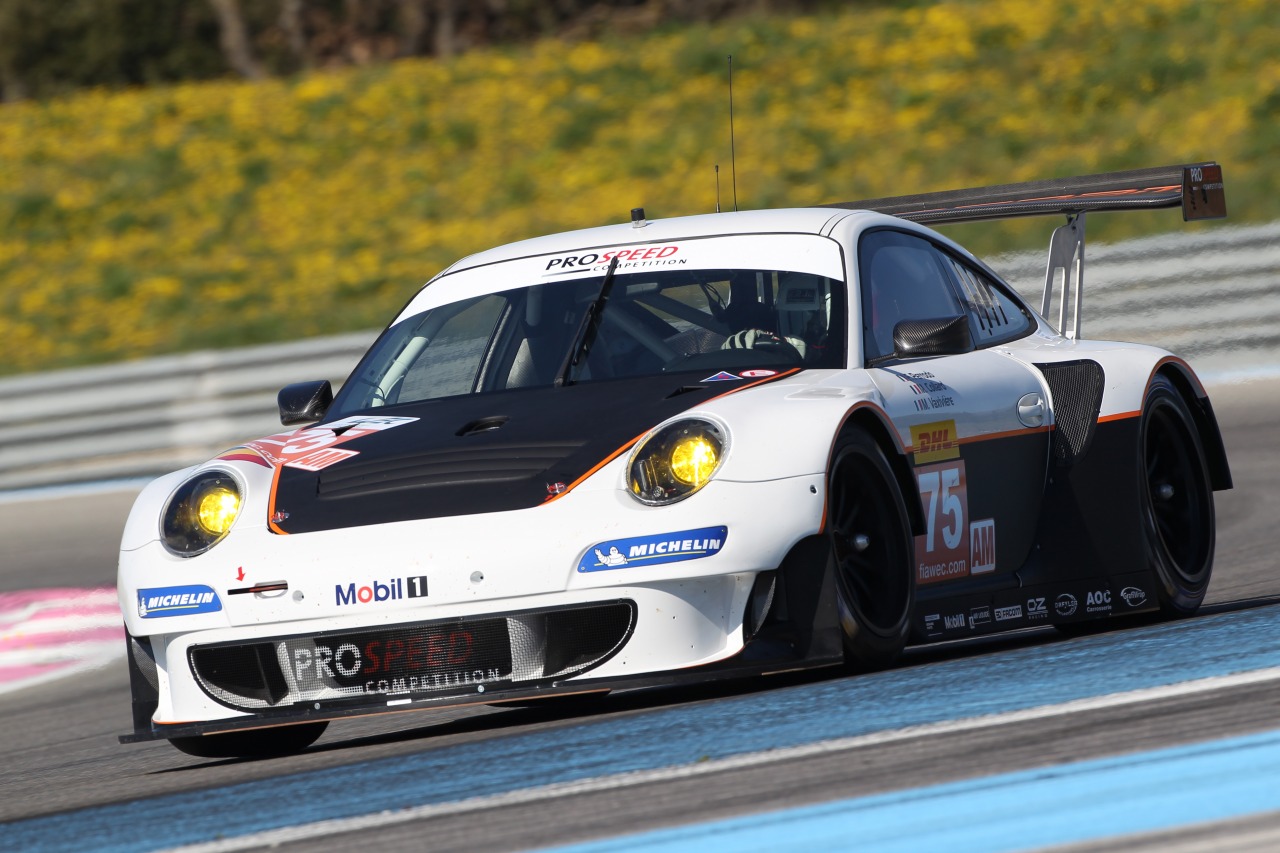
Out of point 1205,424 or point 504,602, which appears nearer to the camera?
point 504,602

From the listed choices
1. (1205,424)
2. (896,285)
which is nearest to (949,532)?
(896,285)

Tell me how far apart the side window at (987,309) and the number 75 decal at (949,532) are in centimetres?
71

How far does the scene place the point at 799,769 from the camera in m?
3.86

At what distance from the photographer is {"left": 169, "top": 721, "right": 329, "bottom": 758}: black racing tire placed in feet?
17.7

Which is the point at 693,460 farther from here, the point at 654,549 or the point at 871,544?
the point at 871,544

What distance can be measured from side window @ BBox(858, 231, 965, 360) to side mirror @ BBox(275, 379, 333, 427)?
154cm

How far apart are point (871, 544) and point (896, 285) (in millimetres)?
1198

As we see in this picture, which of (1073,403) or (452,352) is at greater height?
(452,352)

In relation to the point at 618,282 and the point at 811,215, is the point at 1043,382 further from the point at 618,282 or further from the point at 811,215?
the point at 618,282

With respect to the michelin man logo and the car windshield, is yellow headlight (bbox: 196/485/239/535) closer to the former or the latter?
the car windshield

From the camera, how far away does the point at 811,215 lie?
6.29m

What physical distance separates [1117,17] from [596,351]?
19.2 meters

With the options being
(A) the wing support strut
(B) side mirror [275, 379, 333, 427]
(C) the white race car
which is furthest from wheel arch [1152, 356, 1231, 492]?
(B) side mirror [275, 379, 333, 427]

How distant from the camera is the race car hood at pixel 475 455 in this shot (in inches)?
195
